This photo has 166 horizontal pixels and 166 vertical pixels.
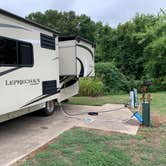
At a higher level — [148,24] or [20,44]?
[148,24]

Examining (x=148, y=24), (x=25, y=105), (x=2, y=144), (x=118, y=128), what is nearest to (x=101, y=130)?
(x=118, y=128)

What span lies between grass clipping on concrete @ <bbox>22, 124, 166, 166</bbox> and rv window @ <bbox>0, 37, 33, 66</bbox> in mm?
1842

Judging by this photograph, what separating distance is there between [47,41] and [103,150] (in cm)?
331

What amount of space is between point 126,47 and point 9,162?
15691 mm

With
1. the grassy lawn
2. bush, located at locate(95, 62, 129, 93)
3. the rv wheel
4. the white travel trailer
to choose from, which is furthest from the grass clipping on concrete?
bush, located at locate(95, 62, 129, 93)

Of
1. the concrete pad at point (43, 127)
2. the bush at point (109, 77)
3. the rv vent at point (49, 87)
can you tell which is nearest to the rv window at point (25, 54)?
the rv vent at point (49, 87)

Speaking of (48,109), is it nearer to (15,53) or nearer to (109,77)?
(15,53)

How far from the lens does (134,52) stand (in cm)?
1767

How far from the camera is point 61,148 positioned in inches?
159

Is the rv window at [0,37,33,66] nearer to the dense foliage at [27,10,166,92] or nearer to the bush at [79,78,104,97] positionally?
the bush at [79,78,104,97]

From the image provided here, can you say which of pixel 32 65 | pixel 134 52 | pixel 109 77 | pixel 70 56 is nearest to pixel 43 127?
pixel 32 65

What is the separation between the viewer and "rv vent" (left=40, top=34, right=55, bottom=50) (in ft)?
18.6

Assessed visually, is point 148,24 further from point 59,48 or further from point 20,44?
point 20,44

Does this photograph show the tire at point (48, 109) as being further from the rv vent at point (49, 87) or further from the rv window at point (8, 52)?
the rv window at point (8, 52)
